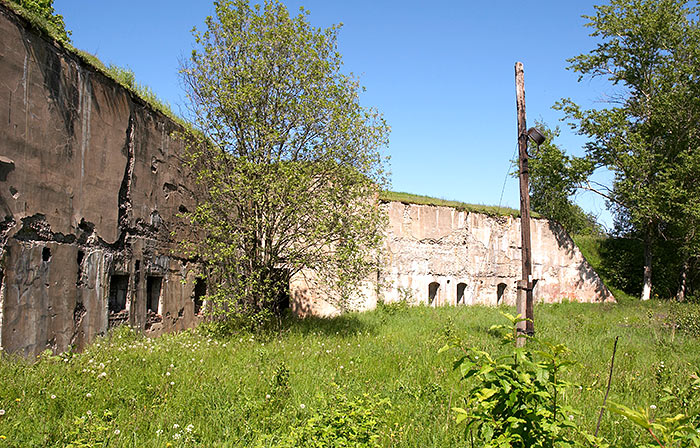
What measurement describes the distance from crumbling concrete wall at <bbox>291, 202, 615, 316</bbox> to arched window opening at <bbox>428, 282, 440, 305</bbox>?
37 mm

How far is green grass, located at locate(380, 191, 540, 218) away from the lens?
17.1 m

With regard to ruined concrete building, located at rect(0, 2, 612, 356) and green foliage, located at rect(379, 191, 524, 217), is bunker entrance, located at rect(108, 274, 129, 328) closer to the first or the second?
ruined concrete building, located at rect(0, 2, 612, 356)

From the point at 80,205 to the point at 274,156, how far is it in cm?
392

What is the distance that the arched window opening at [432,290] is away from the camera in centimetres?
1728

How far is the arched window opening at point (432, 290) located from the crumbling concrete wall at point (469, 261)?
37mm

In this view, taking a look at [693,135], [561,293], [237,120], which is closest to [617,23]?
[693,135]

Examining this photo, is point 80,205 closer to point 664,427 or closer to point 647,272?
point 664,427

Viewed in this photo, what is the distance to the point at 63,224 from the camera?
7051mm

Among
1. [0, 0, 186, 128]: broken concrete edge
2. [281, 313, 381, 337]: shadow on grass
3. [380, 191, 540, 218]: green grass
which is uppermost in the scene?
[0, 0, 186, 128]: broken concrete edge

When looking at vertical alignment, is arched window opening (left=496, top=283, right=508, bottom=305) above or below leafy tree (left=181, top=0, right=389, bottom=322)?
below

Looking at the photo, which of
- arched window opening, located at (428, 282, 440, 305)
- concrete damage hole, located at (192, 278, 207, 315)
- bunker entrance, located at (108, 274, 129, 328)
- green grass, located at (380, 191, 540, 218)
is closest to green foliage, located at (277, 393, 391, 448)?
bunker entrance, located at (108, 274, 129, 328)

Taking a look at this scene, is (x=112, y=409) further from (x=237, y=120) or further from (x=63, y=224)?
(x=237, y=120)

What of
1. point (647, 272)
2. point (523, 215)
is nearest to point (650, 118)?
point (647, 272)

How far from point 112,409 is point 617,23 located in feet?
80.5
